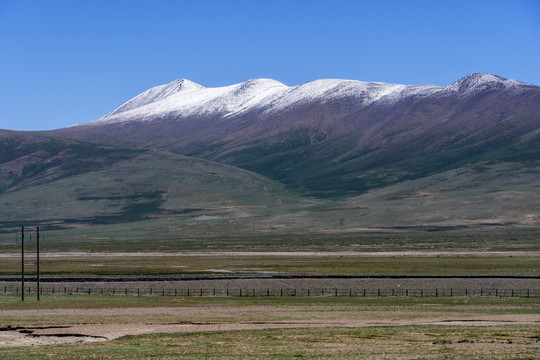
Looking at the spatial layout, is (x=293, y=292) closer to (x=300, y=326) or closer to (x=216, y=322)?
(x=216, y=322)

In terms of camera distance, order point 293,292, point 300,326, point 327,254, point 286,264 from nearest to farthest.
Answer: point 300,326
point 293,292
point 286,264
point 327,254

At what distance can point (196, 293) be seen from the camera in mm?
74125

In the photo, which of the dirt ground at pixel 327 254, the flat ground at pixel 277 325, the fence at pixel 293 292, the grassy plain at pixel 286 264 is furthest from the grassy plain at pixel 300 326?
the dirt ground at pixel 327 254

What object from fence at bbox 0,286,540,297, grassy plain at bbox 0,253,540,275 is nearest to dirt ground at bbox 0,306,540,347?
fence at bbox 0,286,540,297

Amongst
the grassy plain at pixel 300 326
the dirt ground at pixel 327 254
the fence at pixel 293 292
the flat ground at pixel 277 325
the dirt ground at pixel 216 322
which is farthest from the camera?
the dirt ground at pixel 327 254

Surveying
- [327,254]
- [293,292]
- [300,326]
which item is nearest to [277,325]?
[300,326]

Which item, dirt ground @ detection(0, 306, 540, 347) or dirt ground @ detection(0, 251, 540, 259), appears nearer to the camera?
dirt ground @ detection(0, 306, 540, 347)

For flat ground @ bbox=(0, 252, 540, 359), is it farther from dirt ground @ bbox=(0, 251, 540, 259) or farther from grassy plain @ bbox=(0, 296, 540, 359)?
dirt ground @ bbox=(0, 251, 540, 259)

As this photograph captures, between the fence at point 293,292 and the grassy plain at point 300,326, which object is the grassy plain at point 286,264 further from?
the grassy plain at point 300,326

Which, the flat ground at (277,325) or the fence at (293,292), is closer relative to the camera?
the flat ground at (277,325)

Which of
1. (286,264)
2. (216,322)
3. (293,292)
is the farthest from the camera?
(286,264)

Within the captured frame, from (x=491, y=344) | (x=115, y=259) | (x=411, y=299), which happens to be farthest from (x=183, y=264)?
(x=491, y=344)


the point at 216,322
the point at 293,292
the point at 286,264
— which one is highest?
the point at 216,322

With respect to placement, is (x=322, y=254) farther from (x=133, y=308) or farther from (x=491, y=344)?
(x=491, y=344)
